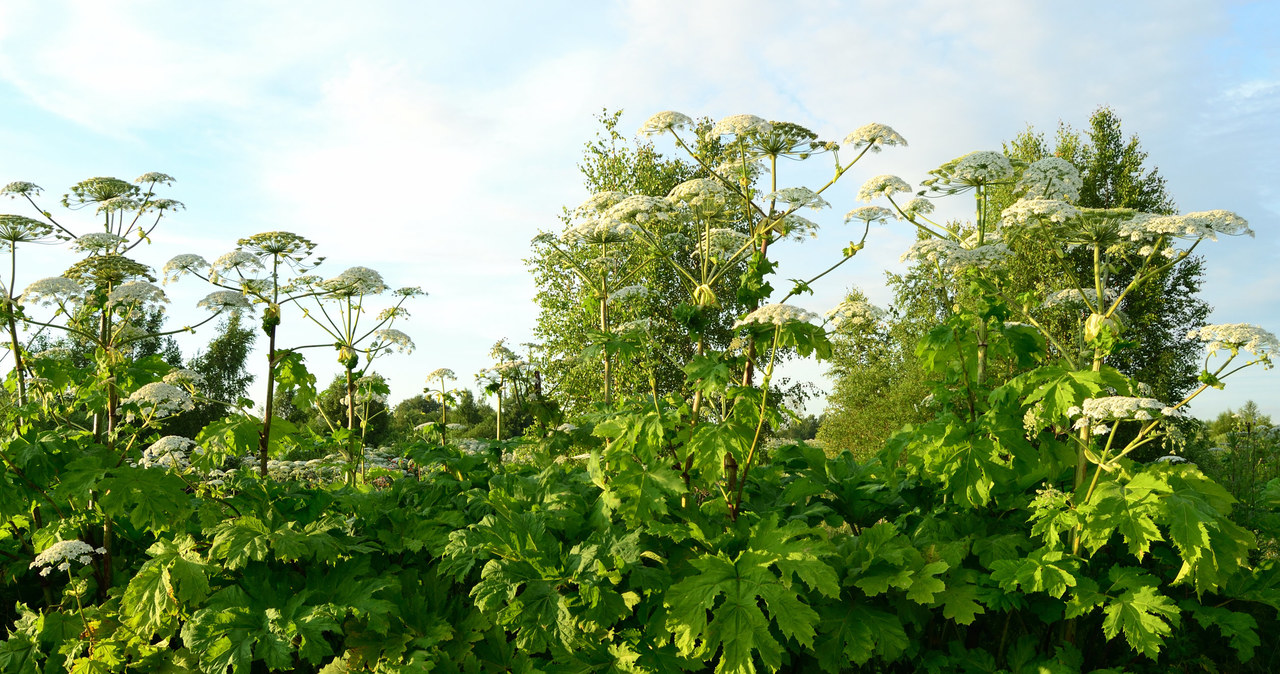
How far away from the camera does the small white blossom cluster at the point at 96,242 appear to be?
5305 mm

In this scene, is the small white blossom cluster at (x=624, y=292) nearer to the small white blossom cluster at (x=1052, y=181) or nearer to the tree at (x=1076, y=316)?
the small white blossom cluster at (x=1052, y=181)

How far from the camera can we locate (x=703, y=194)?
468cm

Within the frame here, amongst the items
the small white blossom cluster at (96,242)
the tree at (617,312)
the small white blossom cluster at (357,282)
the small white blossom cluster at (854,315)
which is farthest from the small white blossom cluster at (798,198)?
the tree at (617,312)

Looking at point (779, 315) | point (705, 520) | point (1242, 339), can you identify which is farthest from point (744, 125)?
point (1242, 339)

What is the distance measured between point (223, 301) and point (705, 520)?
273 centimetres

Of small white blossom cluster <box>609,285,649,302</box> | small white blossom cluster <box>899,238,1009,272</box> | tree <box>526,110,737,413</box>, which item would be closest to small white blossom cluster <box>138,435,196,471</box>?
small white blossom cluster <box>609,285,649,302</box>

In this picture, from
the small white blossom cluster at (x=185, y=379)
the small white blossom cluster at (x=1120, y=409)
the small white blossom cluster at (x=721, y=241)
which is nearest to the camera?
the small white blossom cluster at (x=1120, y=409)

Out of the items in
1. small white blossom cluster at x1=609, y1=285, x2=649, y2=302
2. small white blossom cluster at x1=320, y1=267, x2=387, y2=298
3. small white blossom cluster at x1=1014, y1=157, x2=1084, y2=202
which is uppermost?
small white blossom cluster at x1=1014, y1=157, x2=1084, y2=202

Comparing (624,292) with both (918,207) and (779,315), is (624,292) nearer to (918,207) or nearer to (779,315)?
(918,207)

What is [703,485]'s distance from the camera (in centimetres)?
416

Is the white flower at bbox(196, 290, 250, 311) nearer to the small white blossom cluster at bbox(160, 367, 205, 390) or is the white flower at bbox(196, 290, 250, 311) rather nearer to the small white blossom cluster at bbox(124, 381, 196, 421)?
the small white blossom cluster at bbox(124, 381, 196, 421)

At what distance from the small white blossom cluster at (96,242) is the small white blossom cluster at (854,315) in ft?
15.3

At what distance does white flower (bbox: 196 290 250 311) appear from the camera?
167 inches

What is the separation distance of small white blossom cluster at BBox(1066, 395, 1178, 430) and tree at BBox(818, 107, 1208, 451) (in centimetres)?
1471
